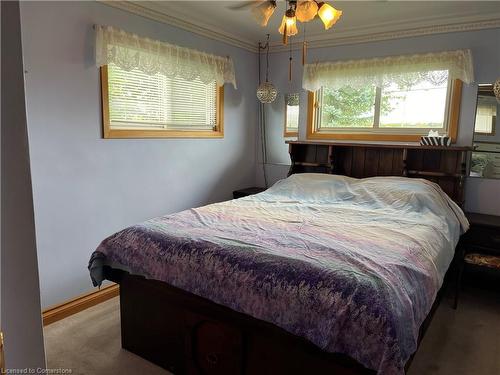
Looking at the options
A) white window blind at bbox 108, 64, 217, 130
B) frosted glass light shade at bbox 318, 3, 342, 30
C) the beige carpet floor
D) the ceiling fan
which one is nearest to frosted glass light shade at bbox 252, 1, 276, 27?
the ceiling fan

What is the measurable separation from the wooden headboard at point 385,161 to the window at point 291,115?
30cm

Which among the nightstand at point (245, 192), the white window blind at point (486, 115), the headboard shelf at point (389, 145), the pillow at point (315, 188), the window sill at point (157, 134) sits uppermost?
the white window blind at point (486, 115)

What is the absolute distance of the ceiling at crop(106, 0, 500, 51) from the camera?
9.68ft

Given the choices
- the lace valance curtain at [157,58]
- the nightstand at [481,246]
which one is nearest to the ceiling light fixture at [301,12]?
the lace valance curtain at [157,58]

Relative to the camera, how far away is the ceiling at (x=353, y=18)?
295cm

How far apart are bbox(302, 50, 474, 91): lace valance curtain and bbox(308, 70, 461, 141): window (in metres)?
0.07

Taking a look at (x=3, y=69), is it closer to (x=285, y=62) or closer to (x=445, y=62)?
(x=445, y=62)

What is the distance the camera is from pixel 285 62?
4168 mm

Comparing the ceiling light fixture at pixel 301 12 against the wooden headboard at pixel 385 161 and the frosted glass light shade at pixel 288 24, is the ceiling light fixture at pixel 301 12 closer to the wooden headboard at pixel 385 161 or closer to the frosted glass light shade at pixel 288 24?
the frosted glass light shade at pixel 288 24

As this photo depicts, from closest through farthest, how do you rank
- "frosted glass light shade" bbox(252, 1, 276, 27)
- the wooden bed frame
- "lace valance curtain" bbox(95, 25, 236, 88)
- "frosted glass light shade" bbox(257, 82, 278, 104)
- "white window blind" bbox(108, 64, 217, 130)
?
the wooden bed frame
"frosted glass light shade" bbox(252, 1, 276, 27)
"lace valance curtain" bbox(95, 25, 236, 88)
"white window blind" bbox(108, 64, 217, 130)
"frosted glass light shade" bbox(257, 82, 278, 104)

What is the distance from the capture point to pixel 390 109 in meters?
3.67

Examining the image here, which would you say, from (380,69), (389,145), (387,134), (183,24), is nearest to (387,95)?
(380,69)

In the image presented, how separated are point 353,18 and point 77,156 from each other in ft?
8.61

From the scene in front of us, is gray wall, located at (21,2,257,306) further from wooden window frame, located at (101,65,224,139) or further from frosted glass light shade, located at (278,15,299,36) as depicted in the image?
frosted glass light shade, located at (278,15,299,36)
